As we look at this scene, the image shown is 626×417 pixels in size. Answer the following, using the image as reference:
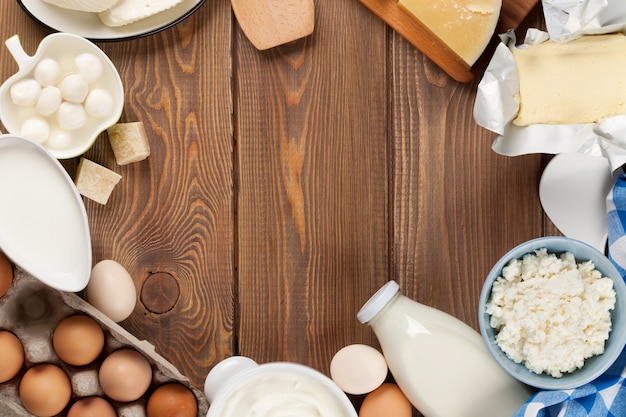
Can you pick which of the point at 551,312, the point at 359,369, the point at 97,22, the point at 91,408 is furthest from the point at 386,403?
the point at 97,22

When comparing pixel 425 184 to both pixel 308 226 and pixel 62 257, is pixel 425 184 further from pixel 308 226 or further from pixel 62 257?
pixel 62 257

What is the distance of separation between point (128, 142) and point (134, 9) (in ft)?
0.46

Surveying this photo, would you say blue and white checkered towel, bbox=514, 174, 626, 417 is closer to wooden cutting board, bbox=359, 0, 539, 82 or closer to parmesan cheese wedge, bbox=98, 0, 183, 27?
wooden cutting board, bbox=359, 0, 539, 82

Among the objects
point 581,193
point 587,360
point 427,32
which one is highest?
point 427,32

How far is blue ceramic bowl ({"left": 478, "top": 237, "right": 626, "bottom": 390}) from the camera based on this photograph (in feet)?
2.38

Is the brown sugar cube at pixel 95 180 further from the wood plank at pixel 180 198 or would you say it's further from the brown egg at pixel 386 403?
the brown egg at pixel 386 403

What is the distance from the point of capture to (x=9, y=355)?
0.75 metres

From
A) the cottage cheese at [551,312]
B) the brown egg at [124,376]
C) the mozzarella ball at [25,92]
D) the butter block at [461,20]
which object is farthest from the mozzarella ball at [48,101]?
the cottage cheese at [551,312]

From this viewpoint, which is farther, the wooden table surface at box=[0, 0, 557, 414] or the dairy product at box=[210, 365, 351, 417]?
the wooden table surface at box=[0, 0, 557, 414]

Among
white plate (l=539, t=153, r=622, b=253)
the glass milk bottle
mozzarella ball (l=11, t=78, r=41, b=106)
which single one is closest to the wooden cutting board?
white plate (l=539, t=153, r=622, b=253)

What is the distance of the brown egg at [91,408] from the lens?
0.75m

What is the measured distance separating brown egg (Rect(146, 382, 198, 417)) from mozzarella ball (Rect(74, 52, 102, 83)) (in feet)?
1.08

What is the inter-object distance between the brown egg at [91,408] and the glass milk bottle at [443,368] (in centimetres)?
27

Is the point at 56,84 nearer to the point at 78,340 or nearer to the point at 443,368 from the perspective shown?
the point at 78,340
